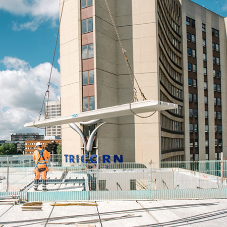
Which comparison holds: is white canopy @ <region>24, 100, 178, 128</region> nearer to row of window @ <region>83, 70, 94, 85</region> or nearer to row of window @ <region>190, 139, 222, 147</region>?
row of window @ <region>83, 70, 94, 85</region>

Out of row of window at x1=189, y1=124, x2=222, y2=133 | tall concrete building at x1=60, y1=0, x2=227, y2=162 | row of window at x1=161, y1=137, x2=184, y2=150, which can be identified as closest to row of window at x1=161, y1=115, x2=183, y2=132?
tall concrete building at x1=60, y1=0, x2=227, y2=162

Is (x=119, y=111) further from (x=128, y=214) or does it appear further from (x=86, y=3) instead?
(x=86, y=3)

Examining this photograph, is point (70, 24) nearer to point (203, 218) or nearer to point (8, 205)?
point (8, 205)

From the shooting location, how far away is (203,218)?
8.88 metres

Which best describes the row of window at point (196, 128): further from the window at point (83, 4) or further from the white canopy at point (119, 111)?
the white canopy at point (119, 111)

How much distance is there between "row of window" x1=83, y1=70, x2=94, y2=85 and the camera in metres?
26.9

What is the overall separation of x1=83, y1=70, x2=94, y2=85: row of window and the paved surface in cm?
1799

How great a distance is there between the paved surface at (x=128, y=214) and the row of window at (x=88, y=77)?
59.0 ft

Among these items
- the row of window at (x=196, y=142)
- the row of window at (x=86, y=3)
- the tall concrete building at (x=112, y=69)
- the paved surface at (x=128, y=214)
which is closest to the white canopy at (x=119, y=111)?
the paved surface at (x=128, y=214)

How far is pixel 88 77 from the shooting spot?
27.1 m

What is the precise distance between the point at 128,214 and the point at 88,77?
1970 centimetres

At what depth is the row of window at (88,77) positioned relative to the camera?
26.9m

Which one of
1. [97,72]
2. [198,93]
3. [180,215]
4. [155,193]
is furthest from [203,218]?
[198,93]

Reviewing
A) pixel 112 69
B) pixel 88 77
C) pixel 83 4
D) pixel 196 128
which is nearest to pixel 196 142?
pixel 196 128
